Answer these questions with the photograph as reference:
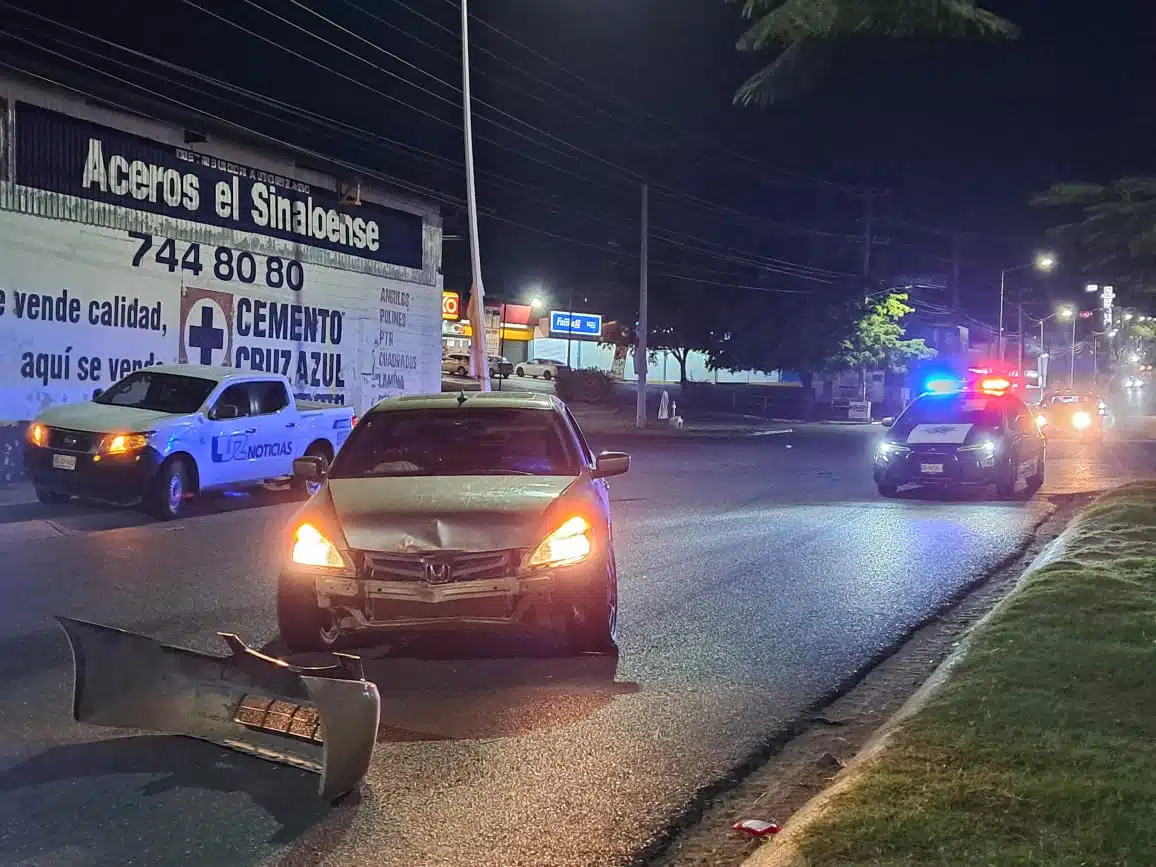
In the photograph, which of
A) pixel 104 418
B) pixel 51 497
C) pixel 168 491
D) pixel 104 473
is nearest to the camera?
pixel 104 473

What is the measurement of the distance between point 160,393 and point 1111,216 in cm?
1136

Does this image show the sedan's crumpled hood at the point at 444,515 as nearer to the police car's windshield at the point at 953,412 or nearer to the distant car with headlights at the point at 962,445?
the distant car with headlights at the point at 962,445

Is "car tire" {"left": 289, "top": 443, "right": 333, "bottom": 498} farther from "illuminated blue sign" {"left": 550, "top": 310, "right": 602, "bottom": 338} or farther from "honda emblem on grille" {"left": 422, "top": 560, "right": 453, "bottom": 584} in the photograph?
"illuminated blue sign" {"left": 550, "top": 310, "right": 602, "bottom": 338}

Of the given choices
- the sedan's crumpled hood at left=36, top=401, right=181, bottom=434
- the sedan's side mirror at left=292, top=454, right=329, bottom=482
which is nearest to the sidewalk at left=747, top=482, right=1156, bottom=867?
the sedan's side mirror at left=292, top=454, right=329, bottom=482

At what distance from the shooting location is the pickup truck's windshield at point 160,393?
1523 cm

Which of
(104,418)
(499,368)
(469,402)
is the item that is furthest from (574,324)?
(469,402)

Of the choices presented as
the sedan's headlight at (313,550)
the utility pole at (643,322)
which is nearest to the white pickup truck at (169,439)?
the sedan's headlight at (313,550)

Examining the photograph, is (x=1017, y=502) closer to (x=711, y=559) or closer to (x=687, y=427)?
(x=711, y=559)

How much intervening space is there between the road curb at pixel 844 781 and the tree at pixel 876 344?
47.4 m

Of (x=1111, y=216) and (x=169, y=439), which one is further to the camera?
(x=169, y=439)

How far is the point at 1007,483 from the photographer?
1759 centimetres

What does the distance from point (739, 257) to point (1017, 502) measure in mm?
37205

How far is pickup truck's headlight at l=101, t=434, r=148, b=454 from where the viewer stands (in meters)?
14.0

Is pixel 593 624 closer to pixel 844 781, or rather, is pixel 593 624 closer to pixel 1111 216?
pixel 844 781
